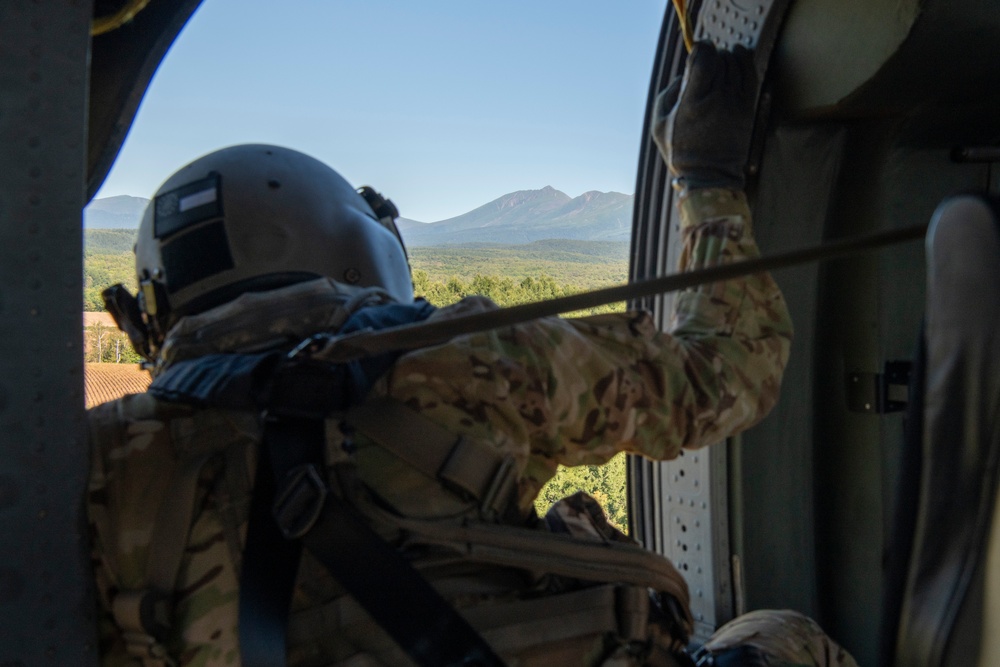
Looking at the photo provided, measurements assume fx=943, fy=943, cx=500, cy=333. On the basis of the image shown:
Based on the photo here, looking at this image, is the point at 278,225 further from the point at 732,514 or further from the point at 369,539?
the point at 732,514

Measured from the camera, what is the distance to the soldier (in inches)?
55.8

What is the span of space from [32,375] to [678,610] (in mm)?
1216

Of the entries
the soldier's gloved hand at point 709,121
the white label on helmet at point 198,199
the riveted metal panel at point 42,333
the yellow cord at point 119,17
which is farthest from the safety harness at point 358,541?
the soldier's gloved hand at point 709,121

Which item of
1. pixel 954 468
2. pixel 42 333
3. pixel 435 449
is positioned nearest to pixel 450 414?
pixel 435 449

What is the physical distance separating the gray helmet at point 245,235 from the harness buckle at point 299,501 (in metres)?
0.55

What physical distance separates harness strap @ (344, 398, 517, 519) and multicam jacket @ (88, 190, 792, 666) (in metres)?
0.03

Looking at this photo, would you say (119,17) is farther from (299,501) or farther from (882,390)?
(882,390)

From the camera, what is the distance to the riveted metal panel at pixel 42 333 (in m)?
1.28

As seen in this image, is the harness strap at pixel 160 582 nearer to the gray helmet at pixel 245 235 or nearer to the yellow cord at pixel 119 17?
the gray helmet at pixel 245 235

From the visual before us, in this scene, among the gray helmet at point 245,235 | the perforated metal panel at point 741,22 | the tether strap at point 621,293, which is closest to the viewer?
the tether strap at point 621,293

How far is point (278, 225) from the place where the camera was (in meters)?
1.87

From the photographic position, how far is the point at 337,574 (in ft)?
4.60

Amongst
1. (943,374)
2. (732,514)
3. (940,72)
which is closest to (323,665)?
(943,374)

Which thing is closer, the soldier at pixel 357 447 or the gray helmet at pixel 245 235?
the soldier at pixel 357 447
